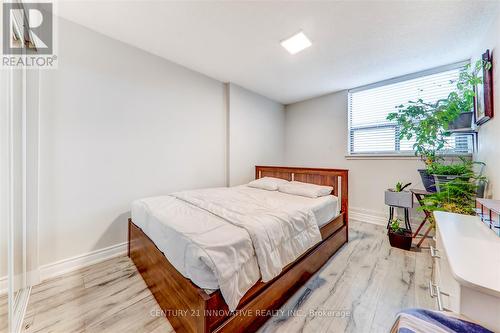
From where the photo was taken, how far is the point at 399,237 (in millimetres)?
2340

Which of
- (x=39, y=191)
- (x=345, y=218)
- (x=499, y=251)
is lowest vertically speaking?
(x=345, y=218)

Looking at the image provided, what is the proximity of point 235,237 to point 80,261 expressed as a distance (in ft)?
6.19

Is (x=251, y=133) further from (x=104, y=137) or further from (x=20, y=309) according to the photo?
(x=20, y=309)

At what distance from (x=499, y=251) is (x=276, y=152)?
364cm

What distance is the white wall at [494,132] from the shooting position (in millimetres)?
1495

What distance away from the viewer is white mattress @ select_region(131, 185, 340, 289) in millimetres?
1071

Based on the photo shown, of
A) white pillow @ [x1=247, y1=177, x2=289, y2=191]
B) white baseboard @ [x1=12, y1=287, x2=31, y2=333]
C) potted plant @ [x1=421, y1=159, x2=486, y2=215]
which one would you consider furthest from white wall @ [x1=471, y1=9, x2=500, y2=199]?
white baseboard @ [x1=12, y1=287, x2=31, y2=333]

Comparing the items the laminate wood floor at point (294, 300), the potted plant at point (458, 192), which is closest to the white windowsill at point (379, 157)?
the potted plant at point (458, 192)

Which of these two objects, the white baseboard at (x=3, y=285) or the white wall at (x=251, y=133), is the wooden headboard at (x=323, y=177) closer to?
the white wall at (x=251, y=133)

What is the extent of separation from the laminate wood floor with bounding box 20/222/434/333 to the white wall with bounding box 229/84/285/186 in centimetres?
205

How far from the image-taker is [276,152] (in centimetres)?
436

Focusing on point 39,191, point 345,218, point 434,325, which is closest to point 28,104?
point 39,191

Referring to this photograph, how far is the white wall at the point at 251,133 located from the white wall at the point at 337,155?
1.25ft

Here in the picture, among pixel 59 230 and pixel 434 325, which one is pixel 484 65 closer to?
pixel 434 325
